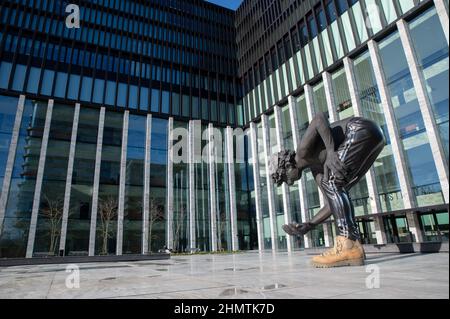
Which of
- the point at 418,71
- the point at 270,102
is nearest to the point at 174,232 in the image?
the point at 270,102

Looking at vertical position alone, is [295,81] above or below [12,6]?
below

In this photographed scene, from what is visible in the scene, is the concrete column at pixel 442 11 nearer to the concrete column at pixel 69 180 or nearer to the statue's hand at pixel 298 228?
the statue's hand at pixel 298 228

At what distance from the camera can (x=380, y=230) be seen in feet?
77.9

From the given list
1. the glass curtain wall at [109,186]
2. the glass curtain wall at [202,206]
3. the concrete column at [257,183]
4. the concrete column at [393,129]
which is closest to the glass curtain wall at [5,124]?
the glass curtain wall at [109,186]

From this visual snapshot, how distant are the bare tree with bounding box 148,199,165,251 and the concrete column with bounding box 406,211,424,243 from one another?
79.7 feet

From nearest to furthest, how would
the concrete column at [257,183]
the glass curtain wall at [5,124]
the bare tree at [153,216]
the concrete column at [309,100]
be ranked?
the glass curtain wall at [5,124] < the concrete column at [309,100] < the bare tree at [153,216] < the concrete column at [257,183]

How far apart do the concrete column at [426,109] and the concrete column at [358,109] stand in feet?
15.2

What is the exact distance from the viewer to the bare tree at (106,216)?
31.2m

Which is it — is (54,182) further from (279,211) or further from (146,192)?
(279,211)

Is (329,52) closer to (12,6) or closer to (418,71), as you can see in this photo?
(418,71)

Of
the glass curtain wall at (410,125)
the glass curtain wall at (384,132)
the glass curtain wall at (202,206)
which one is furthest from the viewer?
the glass curtain wall at (202,206)

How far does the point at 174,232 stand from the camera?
34.6 meters

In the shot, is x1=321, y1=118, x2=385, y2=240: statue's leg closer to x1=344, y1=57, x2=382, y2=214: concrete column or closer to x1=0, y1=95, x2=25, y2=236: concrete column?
x1=344, y1=57, x2=382, y2=214: concrete column
